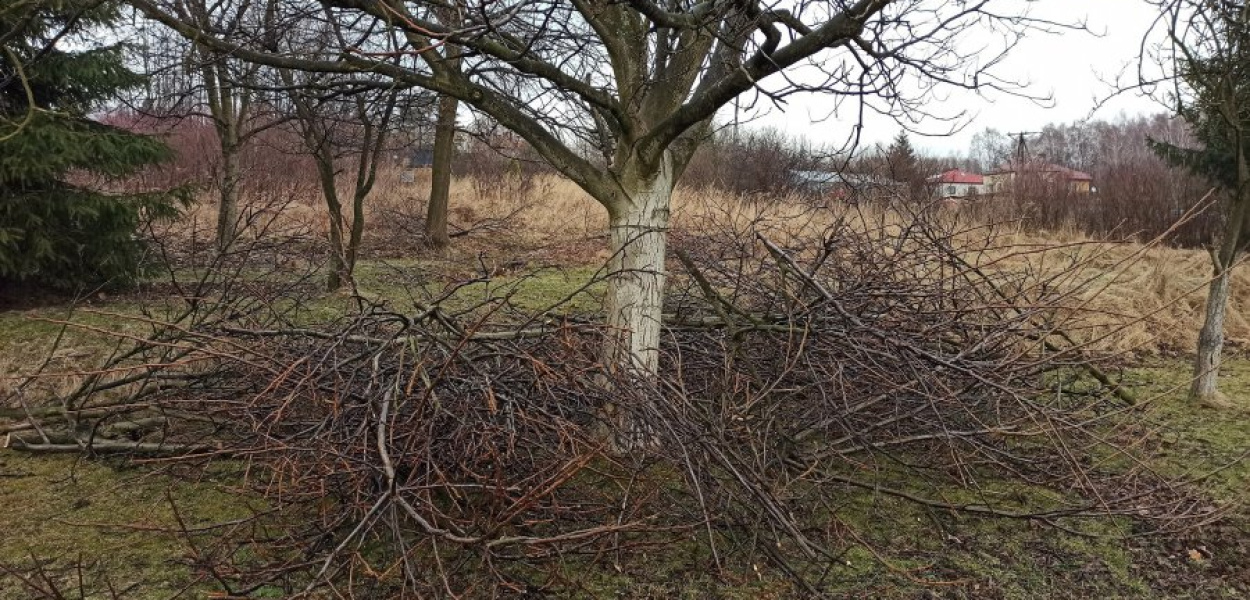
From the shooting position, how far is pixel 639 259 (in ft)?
12.6

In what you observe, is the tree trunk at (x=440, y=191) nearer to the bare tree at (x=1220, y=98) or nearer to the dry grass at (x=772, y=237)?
the dry grass at (x=772, y=237)

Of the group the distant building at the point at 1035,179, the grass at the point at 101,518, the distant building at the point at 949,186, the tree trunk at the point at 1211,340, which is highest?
the distant building at the point at 1035,179

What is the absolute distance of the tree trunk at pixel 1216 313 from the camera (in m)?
5.03

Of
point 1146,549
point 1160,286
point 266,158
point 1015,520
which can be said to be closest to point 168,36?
point 1015,520

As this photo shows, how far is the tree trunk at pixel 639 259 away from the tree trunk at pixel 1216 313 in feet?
11.5

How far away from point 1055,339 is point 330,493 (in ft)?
17.9

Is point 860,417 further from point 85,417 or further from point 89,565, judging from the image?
point 85,417

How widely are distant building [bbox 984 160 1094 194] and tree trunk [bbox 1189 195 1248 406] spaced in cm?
1045

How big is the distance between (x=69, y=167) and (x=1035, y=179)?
15.9 metres

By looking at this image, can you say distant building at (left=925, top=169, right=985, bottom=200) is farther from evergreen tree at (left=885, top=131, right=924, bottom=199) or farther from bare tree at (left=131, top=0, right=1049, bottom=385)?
bare tree at (left=131, top=0, right=1049, bottom=385)

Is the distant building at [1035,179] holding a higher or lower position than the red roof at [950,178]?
higher

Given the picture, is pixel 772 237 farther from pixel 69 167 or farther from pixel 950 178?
pixel 69 167

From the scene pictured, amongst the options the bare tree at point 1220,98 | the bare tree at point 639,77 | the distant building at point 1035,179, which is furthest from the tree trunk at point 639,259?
the distant building at point 1035,179

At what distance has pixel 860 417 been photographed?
3861mm
